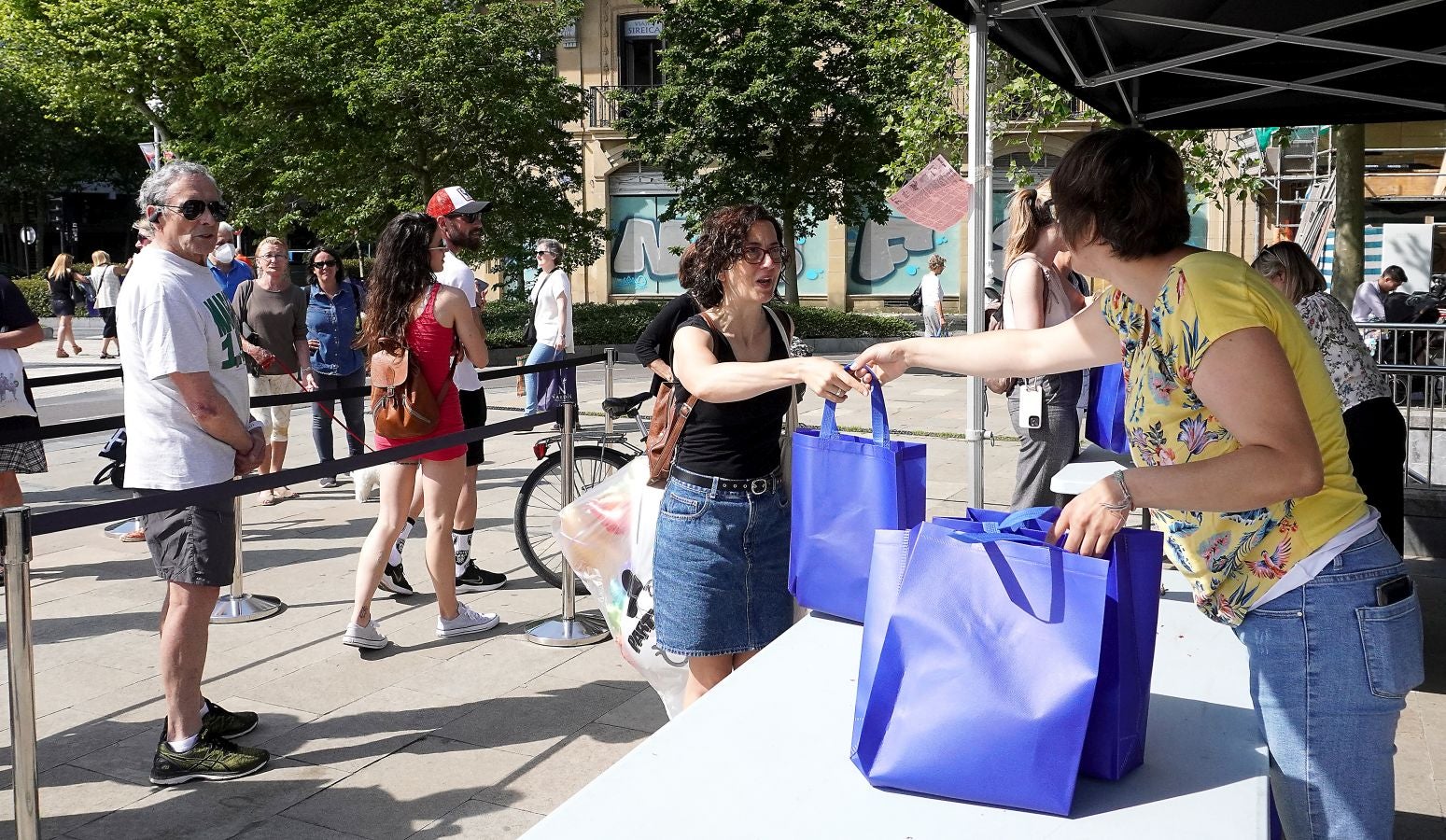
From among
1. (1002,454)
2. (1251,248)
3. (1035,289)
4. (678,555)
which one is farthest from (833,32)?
(678,555)

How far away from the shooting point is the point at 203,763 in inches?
161

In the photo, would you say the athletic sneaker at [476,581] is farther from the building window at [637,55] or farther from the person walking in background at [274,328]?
the building window at [637,55]

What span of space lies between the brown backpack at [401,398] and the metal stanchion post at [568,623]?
0.63 m

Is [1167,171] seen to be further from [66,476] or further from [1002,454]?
[66,476]

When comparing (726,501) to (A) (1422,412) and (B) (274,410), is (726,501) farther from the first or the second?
(B) (274,410)

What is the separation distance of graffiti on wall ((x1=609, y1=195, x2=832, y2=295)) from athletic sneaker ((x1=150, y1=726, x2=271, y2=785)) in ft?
108

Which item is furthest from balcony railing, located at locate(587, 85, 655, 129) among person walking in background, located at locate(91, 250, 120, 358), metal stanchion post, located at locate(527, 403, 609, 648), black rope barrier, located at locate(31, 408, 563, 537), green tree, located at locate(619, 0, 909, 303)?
black rope barrier, located at locate(31, 408, 563, 537)

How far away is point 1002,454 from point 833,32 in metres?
17.4

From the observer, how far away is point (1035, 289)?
17.6 feet

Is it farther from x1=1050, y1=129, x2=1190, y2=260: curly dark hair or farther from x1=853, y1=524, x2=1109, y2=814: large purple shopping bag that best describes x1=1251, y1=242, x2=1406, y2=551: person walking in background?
x1=853, y1=524, x2=1109, y2=814: large purple shopping bag

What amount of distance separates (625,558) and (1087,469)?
5.89 feet

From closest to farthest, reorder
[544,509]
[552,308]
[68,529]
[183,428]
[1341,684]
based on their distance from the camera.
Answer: [1341,684] < [183,428] < [68,529] < [544,509] < [552,308]

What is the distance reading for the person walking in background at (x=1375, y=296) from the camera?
14.5 meters

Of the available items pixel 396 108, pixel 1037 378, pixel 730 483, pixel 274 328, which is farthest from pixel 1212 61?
pixel 396 108
